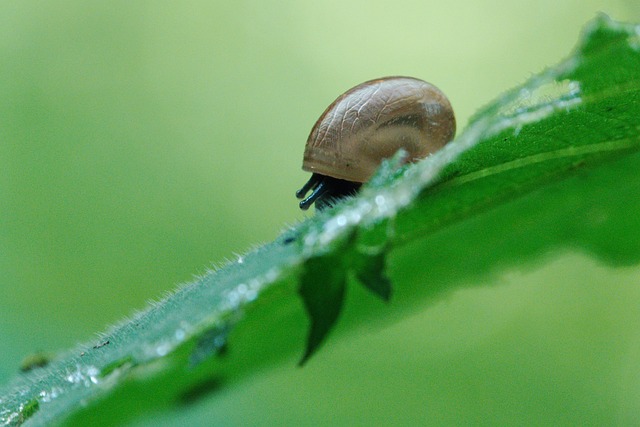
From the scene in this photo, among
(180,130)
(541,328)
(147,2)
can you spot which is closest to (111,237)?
(180,130)

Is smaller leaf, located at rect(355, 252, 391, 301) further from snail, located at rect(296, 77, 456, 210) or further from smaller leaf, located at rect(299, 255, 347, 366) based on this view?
snail, located at rect(296, 77, 456, 210)

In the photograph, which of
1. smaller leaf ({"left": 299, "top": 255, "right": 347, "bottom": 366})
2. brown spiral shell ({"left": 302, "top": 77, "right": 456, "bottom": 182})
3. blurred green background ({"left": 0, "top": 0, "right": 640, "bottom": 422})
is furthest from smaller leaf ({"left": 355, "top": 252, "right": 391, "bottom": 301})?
blurred green background ({"left": 0, "top": 0, "right": 640, "bottom": 422})

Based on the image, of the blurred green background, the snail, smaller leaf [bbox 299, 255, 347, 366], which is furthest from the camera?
the blurred green background

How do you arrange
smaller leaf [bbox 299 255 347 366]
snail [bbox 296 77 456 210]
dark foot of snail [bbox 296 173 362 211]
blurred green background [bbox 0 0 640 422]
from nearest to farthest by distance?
smaller leaf [bbox 299 255 347 366], snail [bbox 296 77 456 210], dark foot of snail [bbox 296 173 362 211], blurred green background [bbox 0 0 640 422]

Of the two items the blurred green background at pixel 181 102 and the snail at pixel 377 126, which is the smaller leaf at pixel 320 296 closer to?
the snail at pixel 377 126

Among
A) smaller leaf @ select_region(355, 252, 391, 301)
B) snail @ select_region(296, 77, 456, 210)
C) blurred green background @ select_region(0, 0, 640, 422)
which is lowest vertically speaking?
blurred green background @ select_region(0, 0, 640, 422)

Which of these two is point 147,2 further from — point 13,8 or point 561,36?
point 561,36

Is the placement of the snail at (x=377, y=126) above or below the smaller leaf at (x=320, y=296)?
below

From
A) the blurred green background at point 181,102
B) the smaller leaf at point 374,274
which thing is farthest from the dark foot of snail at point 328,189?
the blurred green background at point 181,102
